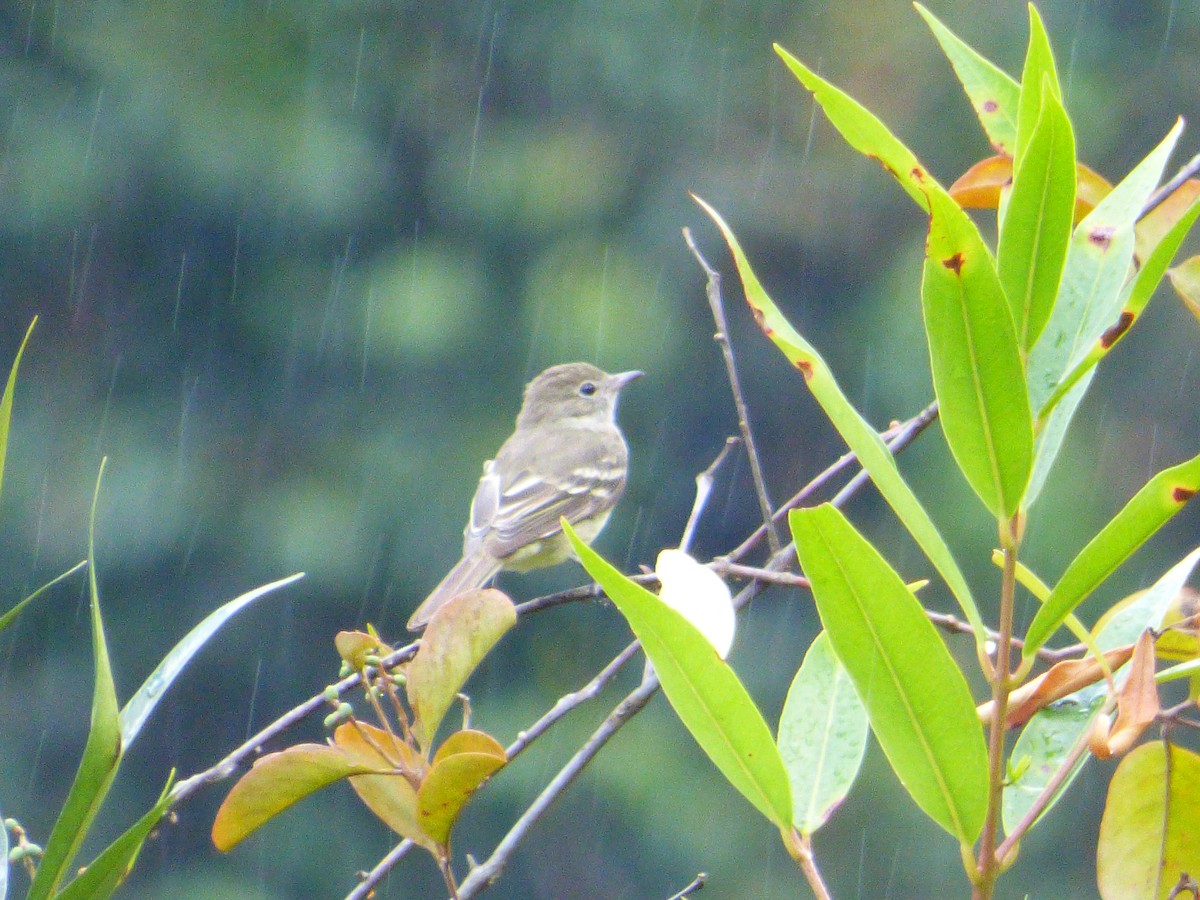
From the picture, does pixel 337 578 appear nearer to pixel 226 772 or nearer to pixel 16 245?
pixel 16 245

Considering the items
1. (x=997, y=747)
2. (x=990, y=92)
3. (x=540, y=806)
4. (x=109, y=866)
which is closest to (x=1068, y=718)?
(x=997, y=747)

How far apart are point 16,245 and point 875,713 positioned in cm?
793

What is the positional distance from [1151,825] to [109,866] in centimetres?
71

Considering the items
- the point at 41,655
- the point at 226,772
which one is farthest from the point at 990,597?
the point at 226,772

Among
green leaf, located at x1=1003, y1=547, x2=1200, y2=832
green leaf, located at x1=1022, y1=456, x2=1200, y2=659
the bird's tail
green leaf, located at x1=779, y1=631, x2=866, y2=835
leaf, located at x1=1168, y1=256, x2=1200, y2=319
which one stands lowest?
the bird's tail

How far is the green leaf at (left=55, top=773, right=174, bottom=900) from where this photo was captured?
3.19 ft

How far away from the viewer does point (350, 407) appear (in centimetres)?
781

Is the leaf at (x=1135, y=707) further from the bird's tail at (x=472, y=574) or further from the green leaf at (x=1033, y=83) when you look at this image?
the bird's tail at (x=472, y=574)

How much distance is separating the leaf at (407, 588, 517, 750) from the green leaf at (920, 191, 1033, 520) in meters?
0.46

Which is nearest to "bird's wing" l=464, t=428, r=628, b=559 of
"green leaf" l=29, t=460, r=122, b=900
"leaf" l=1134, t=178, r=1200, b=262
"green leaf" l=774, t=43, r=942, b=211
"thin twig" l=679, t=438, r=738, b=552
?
"thin twig" l=679, t=438, r=738, b=552

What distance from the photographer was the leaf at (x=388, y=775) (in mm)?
1109

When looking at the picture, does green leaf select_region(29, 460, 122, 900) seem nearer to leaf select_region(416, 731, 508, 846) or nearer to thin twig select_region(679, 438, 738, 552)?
leaf select_region(416, 731, 508, 846)

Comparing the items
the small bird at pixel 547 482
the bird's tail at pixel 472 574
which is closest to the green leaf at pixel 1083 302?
the small bird at pixel 547 482

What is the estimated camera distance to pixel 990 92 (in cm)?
127
